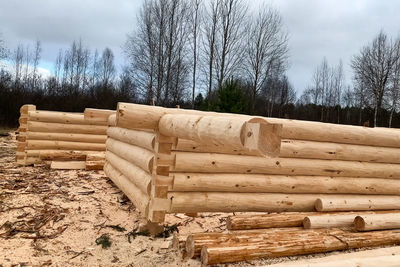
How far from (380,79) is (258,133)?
29.6 meters

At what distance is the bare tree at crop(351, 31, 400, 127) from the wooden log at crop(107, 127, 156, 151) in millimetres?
25537

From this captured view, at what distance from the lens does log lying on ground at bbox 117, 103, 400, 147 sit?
401cm

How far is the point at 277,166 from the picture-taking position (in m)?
4.77

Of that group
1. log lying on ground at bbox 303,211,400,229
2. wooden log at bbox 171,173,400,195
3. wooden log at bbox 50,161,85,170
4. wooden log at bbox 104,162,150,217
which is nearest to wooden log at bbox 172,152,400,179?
wooden log at bbox 171,173,400,195

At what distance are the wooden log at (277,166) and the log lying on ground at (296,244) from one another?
112 centimetres

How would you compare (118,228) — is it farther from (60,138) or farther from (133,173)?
(60,138)

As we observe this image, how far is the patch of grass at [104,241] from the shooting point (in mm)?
3999

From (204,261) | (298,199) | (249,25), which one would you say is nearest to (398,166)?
(298,199)

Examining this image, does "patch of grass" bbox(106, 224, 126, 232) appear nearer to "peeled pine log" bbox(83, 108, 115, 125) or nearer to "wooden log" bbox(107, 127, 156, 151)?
"wooden log" bbox(107, 127, 156, 151)

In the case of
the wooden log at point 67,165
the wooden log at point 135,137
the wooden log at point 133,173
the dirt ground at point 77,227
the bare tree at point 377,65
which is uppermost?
the bare tree at point 377,65

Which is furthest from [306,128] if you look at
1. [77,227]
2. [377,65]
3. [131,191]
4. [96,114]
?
[377,65]

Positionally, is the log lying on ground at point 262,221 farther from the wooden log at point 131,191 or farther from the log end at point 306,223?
the wooden log at point 131,191

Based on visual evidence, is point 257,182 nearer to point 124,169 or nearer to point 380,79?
point 124,169

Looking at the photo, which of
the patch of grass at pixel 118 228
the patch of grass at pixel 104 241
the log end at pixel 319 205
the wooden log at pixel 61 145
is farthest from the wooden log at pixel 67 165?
the log end at pixel 319 205
